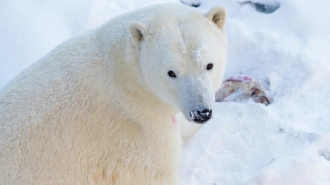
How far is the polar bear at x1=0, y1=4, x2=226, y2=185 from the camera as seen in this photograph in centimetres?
303

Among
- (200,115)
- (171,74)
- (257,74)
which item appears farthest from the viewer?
(257,74)

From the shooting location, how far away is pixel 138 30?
122 inches

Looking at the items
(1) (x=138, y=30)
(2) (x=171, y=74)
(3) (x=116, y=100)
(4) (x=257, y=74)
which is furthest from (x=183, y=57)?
(4) (x=257, y=74)

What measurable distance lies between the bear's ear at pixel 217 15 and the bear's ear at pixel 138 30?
0.44 meters

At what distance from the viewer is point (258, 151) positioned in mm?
4309

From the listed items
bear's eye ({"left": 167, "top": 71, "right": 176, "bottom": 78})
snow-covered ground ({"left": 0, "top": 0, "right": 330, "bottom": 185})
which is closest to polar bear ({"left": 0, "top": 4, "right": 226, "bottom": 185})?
bear's eye ({"left": 167, "top": 71, "right": 176, "bottom": 78})

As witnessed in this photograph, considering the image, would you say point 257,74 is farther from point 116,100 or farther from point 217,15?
point 116,100

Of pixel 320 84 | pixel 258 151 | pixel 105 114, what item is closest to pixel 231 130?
pixel 258 151

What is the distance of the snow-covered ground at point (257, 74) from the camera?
13.5 feet

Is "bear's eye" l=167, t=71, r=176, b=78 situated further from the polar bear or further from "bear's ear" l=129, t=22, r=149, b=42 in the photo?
"bear's ear" l=129, t=22, r=149, b=42

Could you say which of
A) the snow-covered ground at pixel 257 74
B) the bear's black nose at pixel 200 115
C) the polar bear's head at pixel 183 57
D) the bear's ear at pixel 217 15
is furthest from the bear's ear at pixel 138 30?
the snow-covered ground at pixel 257 74

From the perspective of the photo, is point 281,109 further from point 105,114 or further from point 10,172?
point 10,172

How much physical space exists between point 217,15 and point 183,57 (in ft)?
1.54

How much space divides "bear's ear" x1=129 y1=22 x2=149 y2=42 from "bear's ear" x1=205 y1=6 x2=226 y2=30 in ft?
1.45
